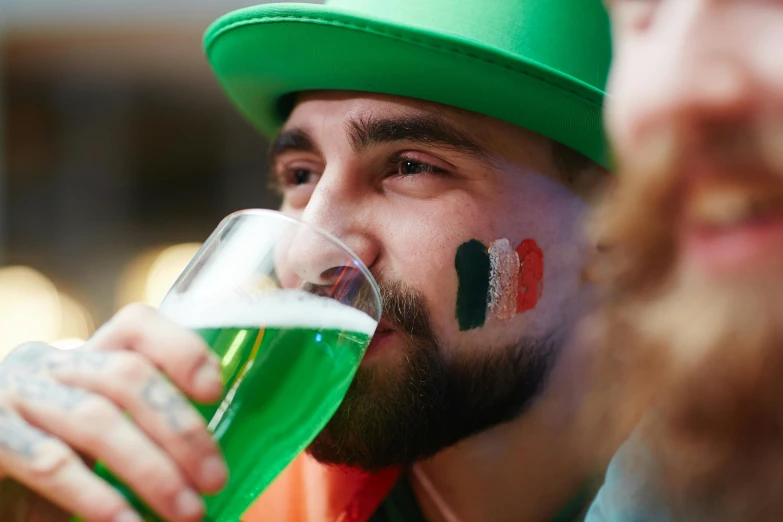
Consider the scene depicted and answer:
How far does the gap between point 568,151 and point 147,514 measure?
36.5 inches

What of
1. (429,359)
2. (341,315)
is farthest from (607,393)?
(429,359)

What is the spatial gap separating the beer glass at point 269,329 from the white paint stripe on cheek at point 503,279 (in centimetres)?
42

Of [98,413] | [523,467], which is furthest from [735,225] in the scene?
[523,467]

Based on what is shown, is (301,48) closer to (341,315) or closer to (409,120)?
(409,120)

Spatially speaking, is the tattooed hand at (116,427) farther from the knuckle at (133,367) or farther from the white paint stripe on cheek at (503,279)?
the white paint stripe on cheek at (503,279)

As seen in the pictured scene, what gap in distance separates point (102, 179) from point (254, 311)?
3.47 meters

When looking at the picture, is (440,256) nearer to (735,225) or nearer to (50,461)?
(50,461)

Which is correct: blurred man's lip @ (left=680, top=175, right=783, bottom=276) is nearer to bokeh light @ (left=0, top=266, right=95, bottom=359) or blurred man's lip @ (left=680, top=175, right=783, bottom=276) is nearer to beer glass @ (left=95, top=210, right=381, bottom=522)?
beer glass @ (left=95, top=210, right=381, bottom=522)

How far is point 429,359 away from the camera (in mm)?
1222

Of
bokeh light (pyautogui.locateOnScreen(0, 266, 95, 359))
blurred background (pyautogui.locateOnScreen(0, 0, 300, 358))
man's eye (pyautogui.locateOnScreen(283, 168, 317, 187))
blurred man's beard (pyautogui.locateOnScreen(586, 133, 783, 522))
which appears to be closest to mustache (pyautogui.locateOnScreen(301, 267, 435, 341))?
man's eye (pyautogui.locateOnScreen(283, 168, 317, 187))

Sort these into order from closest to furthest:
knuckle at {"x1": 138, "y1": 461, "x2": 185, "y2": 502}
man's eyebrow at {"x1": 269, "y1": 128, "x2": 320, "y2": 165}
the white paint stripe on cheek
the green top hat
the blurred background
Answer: knuckle at {"x1": 138, "y1": 461, "x2": 185, "y2": 502} < the green top hat < the white paint stripe on cheek < man's eyebrow at {"x1": 269, "y1": 128, "x2": 320, "y2": 165} < the blurred background

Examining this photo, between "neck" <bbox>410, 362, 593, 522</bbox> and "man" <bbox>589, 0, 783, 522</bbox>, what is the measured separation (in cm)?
86

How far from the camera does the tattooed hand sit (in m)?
0.69

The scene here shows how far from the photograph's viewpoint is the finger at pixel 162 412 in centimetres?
70
